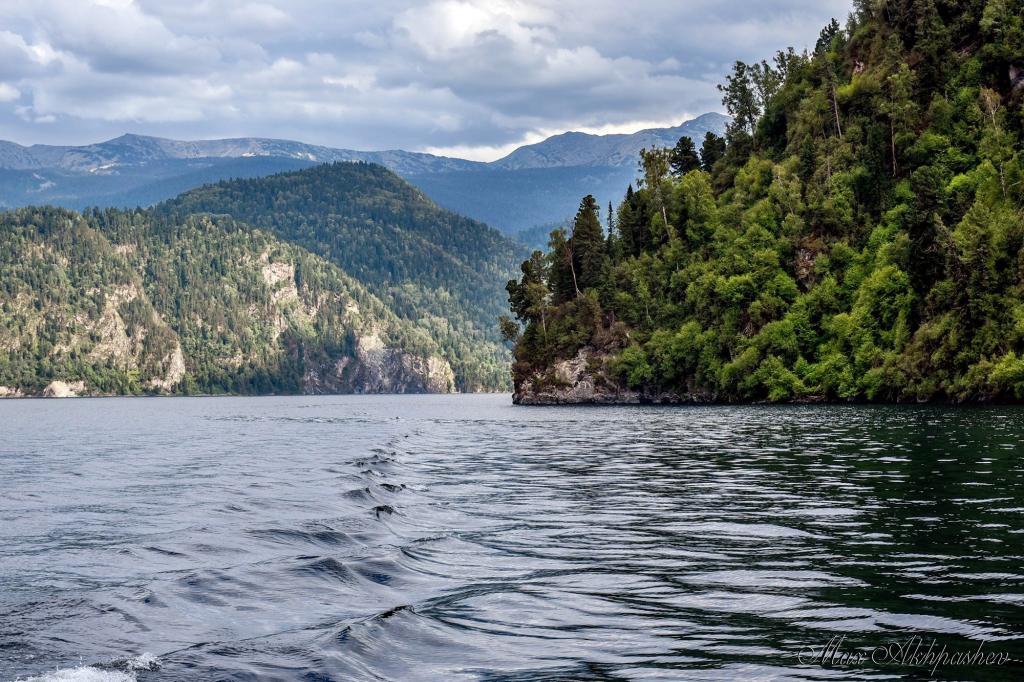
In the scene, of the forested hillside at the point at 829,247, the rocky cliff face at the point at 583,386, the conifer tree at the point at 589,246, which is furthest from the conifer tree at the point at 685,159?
the rocky cliff face at the point at 583,386

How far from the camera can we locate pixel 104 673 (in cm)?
1434

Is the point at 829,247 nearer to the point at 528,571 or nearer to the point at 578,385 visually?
the point at 578,385

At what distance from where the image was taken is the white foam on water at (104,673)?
552 inches

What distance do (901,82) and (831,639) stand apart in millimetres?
136053

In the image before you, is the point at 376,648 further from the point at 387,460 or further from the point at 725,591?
the point at 387,460

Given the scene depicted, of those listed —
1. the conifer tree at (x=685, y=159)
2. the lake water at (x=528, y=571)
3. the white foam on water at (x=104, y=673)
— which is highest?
the conifer tree at (x=685, y=159)

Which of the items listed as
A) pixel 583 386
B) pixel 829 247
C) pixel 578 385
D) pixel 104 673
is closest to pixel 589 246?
pixel 578 385

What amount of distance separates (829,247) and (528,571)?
13063cm

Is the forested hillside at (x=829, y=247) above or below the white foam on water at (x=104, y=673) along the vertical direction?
above

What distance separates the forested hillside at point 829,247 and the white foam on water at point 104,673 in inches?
3863

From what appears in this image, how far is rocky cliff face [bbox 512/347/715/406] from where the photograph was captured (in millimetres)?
169625

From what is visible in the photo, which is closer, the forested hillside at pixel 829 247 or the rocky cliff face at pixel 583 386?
the forested hillside at pixel 829 247

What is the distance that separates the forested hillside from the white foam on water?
322 feet

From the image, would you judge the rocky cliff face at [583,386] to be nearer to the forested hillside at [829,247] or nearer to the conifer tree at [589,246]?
the forested hillside at [829,247]
